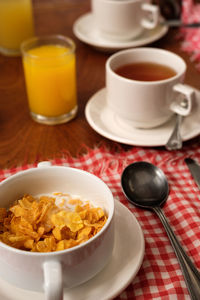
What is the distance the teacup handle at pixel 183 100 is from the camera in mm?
968

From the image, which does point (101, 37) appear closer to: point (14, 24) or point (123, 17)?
point (123, 17)

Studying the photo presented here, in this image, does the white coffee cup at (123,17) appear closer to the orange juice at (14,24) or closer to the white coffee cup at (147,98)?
the orange juice at (14,24)

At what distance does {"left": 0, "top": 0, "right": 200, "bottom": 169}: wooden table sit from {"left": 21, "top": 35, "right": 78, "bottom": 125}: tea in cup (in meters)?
0.03

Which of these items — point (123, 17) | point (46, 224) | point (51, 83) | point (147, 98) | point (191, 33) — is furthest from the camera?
point (191, 33)

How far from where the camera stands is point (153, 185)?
0.86 metres

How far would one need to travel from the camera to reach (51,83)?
3.53ft

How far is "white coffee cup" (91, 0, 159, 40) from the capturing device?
4.33ft

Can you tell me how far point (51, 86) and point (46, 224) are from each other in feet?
1.64

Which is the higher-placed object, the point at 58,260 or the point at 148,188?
the point at 58,260

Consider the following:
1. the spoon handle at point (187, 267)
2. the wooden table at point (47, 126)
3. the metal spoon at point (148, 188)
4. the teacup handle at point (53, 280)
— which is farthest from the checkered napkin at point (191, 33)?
the teacup handle at point (53, 280)

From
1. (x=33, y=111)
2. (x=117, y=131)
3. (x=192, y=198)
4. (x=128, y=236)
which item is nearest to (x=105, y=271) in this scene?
(x=128, y=236)

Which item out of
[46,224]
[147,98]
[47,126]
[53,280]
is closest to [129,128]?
[147,98]

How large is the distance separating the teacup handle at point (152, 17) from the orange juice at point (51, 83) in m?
0.37

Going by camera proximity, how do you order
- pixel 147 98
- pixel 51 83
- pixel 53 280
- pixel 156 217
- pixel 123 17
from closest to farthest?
Result: pixel 53 280, pixel 156 217, pixel 147 98, pixel 51 83, pixel 123 17
